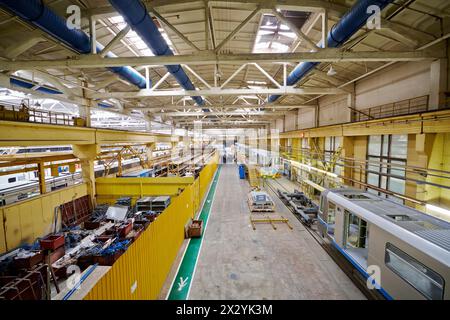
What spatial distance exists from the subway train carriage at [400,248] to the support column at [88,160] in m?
11.0

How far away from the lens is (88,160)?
10.6 m

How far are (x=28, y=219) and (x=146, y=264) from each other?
7130mm

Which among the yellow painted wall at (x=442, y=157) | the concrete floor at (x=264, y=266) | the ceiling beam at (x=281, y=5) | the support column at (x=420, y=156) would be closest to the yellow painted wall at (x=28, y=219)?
the concrete floor at (x=264, y=266)

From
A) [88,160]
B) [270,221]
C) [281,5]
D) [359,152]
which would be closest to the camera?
[281,5]

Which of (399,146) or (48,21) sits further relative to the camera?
(399,146)

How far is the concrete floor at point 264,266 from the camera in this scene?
534cm

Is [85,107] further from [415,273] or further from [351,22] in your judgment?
[415,273]

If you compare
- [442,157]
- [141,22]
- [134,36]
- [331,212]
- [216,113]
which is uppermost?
[134,36]

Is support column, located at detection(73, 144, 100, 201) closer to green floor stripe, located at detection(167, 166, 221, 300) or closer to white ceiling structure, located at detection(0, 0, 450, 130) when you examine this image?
white ceiling structure, located at detection(0, 0, 450, 130)

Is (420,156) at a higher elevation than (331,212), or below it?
higher

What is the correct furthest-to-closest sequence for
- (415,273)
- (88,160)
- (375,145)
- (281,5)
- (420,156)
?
(88,160), (375,145), (420,156), (281,5), (415,273)

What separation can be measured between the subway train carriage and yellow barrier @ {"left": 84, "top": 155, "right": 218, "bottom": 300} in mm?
5618

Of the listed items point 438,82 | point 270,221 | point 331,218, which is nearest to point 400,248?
point 331,218
